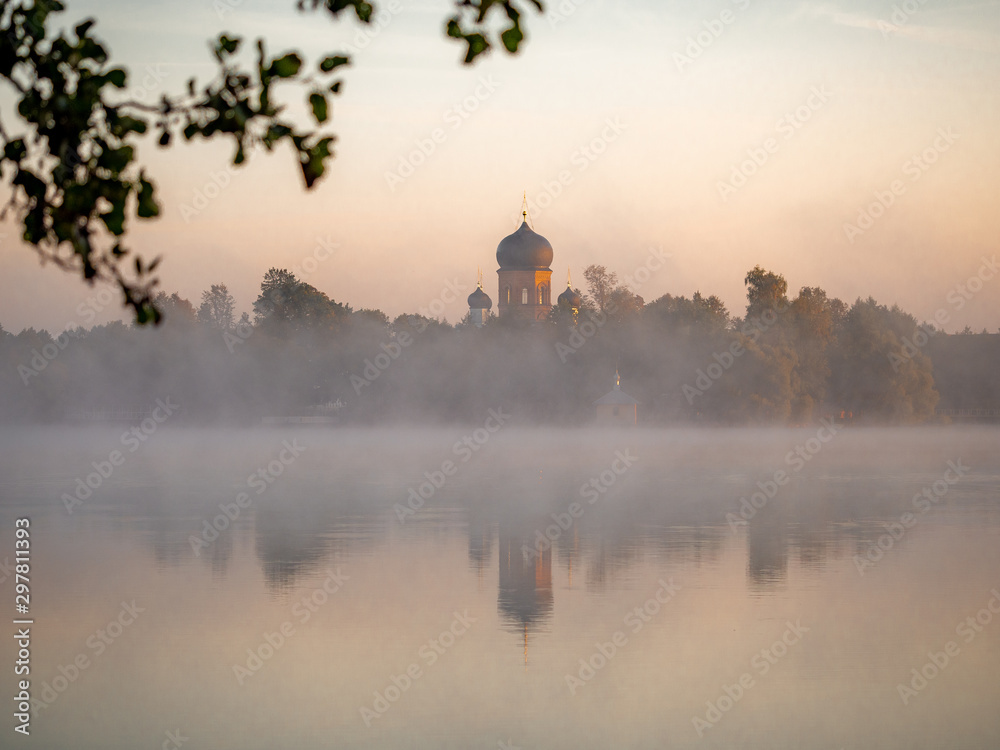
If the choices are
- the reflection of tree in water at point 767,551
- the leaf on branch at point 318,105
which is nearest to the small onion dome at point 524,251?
the reflection of tree in water at point 767,551

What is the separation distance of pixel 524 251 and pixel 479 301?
17.3 m

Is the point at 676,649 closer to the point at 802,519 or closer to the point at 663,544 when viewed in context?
the point at 663,544

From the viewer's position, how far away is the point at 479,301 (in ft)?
456

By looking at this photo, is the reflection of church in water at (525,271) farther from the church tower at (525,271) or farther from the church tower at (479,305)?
the church tower at (479,305)

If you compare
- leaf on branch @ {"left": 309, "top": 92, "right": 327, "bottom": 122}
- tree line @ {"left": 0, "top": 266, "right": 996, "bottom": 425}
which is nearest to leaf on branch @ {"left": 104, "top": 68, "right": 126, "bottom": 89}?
leaf on branch @ {"left": 309, "top": 92, "right": 327, "bottom": 122}

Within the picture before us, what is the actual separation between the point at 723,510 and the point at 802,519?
2012 millimetres

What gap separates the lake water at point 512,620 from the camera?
9172mm

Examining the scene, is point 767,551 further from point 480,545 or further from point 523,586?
point 523,586

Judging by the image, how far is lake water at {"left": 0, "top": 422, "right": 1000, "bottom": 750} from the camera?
9.17m

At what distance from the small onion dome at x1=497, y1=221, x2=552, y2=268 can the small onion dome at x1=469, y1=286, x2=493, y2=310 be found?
1504 centimetres

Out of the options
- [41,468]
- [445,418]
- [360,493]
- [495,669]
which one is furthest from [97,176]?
[445,418]

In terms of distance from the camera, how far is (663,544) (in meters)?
18.2

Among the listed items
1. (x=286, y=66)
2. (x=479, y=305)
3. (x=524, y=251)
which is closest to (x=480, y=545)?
(x=286, y=66)

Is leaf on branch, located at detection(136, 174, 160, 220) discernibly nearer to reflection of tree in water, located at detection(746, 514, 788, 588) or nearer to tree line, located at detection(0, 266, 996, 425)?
reflection of tree in water, located at detection(746, 514, 788, 588)
